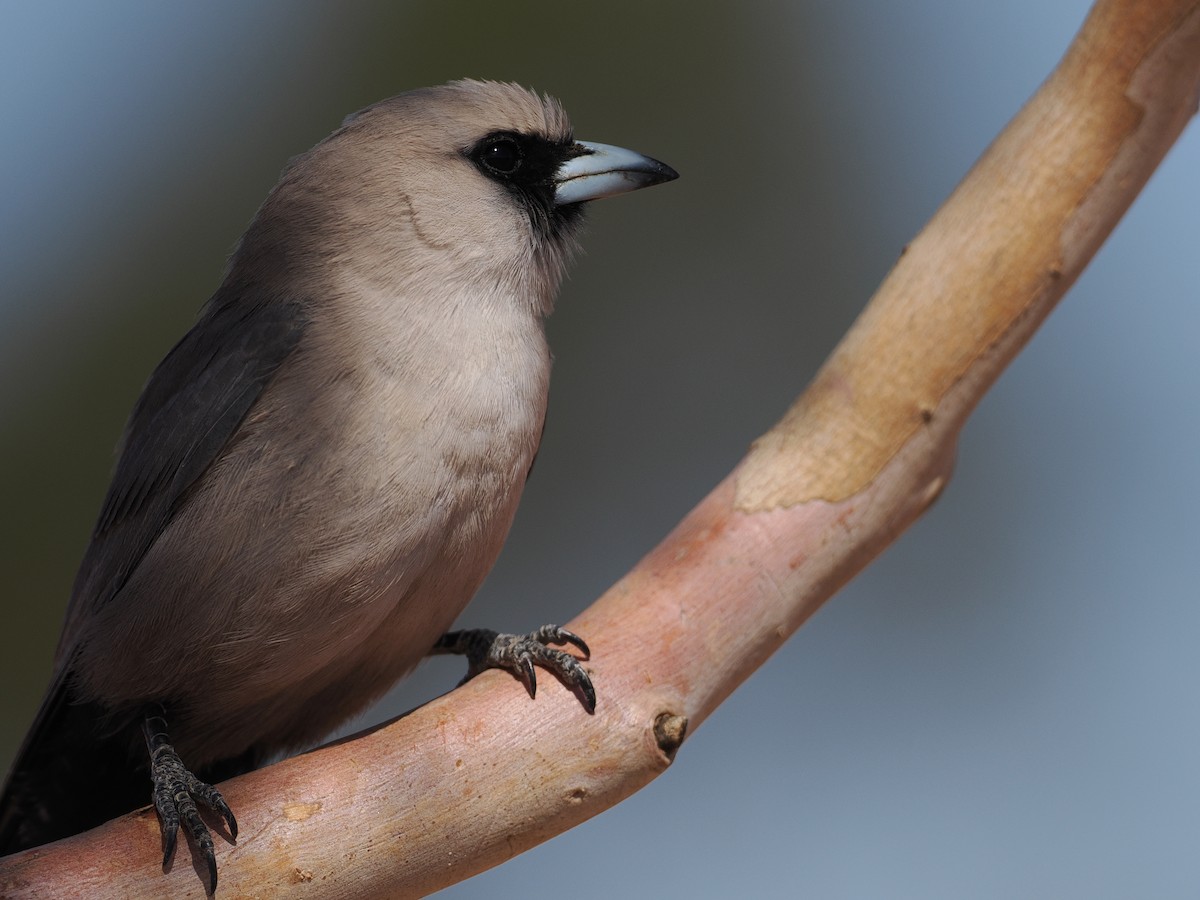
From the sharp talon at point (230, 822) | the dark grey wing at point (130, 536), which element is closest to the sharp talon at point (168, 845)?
the sharp talon at point (230, 822)

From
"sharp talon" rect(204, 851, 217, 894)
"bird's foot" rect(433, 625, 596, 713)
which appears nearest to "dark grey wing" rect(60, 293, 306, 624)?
"bird's foot" rect(433, 625, 596, 713)

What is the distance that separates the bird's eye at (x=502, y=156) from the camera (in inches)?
144

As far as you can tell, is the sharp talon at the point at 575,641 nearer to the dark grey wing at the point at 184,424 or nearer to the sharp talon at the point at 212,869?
the sharp talon at the point at 212,869

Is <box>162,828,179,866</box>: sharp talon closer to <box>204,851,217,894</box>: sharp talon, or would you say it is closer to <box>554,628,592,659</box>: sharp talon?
<box>204,851,217,894</box>: sharp talon

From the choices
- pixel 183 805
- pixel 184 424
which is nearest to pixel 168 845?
pixel 183 805

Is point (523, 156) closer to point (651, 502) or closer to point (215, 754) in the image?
point (215, 754)

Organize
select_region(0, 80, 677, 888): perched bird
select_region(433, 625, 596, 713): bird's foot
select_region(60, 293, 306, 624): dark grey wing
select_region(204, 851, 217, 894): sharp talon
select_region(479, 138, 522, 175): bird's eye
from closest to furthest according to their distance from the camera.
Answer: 1. select_region(204, 851, 217, 894): sharp talon
2. select_region(433, 625, 596, 713): bird's foot
3. select_region(0, 80, 677, 888): perched bird
4. select_region(60, 293, 306, 624): dark grey wing
5. select_region(479, 138, 522, 175): bird's eye

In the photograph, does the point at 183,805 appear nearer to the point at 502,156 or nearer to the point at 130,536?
the point at 130,536

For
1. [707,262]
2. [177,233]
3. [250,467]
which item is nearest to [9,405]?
[177,233]

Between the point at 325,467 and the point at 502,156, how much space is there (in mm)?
1200

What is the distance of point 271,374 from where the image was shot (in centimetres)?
323

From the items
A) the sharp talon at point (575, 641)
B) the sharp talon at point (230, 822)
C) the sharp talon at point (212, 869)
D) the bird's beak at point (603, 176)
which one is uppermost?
the bird's beak at point (603, 176)

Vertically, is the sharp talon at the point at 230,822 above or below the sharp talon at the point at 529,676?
below

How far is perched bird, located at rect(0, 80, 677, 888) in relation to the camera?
9.78ft
